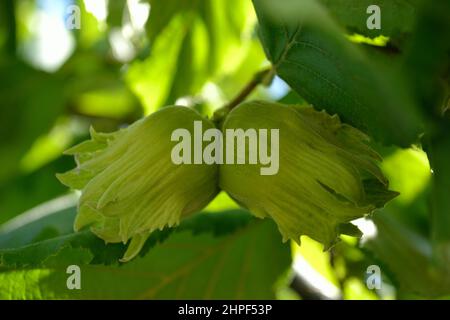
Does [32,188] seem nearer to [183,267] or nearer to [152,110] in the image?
[152,110]

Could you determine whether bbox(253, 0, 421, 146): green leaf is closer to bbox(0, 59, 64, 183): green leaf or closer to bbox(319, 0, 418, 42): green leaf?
bbox(319, 0, 418, 42): green leaf

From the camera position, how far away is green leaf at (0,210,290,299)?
1.27 m

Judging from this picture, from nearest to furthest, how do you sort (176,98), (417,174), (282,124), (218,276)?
1. (282,124)
2. (218,276)
3. (417,174)
4. (176,98)

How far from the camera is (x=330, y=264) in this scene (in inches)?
71.4

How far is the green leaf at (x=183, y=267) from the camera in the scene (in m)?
1.27

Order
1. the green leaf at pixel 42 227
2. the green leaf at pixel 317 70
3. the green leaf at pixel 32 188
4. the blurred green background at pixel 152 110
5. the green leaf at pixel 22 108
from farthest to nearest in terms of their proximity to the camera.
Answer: the green leaf at pixel 22 108
the green leaf at pixel 32 188
the blurred green background at pixel 152 110
the green leaf at pixel 42 227
the green leaf at pixel 317 70

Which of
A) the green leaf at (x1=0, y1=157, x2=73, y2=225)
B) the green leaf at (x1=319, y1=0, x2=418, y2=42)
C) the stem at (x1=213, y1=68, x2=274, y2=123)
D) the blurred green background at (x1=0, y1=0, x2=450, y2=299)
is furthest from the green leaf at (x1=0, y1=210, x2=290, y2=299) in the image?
the green leaf at (x1=0, y1=157, x2=73, y2=225)

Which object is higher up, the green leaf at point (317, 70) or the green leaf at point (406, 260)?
the green leaf at point (317, 70)

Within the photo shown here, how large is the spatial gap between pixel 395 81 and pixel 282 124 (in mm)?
557

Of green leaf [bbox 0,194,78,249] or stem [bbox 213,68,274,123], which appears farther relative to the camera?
green leaf [bbox 0,194,78,249]

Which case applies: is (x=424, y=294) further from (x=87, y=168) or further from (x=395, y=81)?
(x=395, y=81)

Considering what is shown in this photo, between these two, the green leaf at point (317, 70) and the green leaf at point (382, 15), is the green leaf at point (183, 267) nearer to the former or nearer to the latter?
the green leaf at point (317, 70)

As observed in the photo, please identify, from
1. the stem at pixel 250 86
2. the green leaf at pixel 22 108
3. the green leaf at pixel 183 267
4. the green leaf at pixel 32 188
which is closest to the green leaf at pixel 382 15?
the stem at pixel 250 86
